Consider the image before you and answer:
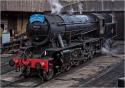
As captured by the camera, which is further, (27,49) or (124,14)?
(124,14)

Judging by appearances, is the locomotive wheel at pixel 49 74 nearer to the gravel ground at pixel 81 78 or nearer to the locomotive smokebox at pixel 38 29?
the gravel ground at pixel 81 78

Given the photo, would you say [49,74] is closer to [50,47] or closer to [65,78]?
[65,78]

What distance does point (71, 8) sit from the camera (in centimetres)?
2405

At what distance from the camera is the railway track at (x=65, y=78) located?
12396 mm

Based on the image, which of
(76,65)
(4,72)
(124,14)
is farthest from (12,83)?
(124,14)

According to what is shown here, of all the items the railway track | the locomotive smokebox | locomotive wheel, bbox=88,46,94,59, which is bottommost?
the railway track

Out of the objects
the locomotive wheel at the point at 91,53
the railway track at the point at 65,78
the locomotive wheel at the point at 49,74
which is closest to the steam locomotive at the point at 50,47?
the locomotive wheel at the point at 49,74

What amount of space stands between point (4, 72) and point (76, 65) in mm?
3343

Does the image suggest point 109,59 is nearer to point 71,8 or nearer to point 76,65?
point 76,65

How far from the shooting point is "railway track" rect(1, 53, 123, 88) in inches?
488

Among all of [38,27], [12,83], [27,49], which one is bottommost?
[12,83]

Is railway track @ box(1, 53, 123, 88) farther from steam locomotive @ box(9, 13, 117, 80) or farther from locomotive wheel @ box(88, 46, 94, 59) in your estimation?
locomotive wheel @ box(88, 46, 94, 59)

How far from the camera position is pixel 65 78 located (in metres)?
13.3

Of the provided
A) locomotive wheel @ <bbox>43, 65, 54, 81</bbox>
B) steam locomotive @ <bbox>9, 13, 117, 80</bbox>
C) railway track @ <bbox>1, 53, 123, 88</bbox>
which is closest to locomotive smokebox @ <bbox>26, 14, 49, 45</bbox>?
steam locomotive @ <bbox>9, 13, 117, 80</bbox>
